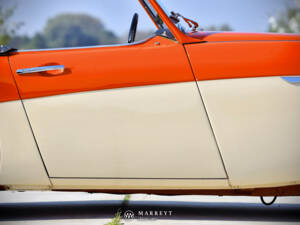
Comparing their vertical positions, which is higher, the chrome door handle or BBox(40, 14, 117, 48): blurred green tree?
BBox(40, 14, 117, 48): blurred green tree

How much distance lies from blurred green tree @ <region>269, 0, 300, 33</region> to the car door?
47947 millimetres

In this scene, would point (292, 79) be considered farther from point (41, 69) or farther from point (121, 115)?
point (41, 69)

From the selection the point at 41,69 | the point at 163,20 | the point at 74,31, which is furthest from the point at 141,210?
the point at 74,31

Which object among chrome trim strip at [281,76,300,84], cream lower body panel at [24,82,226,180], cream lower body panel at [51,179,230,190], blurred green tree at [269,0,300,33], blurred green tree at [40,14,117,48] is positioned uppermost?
blurred green tree at [40,14,117,48]

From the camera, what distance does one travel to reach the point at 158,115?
2607 mm

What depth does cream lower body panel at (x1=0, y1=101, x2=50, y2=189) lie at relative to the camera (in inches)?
105

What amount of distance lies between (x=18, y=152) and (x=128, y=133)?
714 mm

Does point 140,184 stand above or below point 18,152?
below

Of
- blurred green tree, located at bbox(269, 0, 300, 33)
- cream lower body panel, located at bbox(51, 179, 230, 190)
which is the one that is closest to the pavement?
cream lower body panel, located at bbox(51, 179, 230, 190)

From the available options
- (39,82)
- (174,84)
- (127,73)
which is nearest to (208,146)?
(174,84)

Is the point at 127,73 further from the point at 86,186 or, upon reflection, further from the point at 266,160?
the point at 266,160

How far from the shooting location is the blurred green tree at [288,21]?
158ft

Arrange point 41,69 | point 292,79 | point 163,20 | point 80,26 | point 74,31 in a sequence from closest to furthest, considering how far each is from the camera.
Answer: point 292,79 → point 41,69 → point 163,20 → point 74,31 → point 80,26

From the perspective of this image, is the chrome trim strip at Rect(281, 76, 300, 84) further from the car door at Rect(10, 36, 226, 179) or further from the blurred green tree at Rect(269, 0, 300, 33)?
the blurred green tree at Rect(269, 0, 300, 33)
